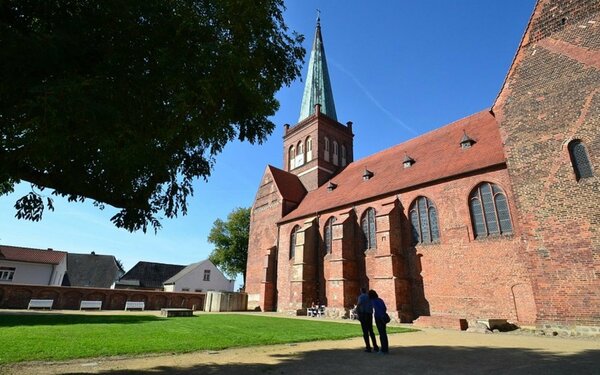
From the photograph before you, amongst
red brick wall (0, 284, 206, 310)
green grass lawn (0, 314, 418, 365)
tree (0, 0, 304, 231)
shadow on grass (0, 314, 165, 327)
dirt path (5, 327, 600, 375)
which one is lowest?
dirt path (5, 327, 600, 375)

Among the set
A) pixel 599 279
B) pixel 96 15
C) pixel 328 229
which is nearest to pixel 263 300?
pixel 328 229

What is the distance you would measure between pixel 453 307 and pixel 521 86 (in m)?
10.2

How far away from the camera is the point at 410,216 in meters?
18.4

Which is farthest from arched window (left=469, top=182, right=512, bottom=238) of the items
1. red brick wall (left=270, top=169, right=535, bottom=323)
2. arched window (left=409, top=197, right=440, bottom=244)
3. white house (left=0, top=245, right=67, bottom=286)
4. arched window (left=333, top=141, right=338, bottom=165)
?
white house (left=0, top=245, right=67, bottom=286)

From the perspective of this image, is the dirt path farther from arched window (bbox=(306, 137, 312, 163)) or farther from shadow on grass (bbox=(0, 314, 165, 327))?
arched window (bbox=(306, 137, 312, 163))

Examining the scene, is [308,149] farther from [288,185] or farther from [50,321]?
[50,321]

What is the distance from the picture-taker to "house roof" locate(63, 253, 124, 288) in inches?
1612

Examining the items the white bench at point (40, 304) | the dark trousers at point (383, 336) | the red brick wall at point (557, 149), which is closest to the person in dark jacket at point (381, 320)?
the dark trousers at point (383, 336)

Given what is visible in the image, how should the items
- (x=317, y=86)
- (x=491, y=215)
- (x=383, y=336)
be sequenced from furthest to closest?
(x=317, y=86)
(x=491, y=215)
(x=383, y=336)

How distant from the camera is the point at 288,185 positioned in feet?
99.5

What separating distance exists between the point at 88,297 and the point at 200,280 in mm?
18647

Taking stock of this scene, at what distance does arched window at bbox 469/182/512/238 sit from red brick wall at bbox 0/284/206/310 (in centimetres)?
2340

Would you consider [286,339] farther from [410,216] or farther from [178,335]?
[410,216]

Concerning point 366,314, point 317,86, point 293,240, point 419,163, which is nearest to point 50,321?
point 366,314
